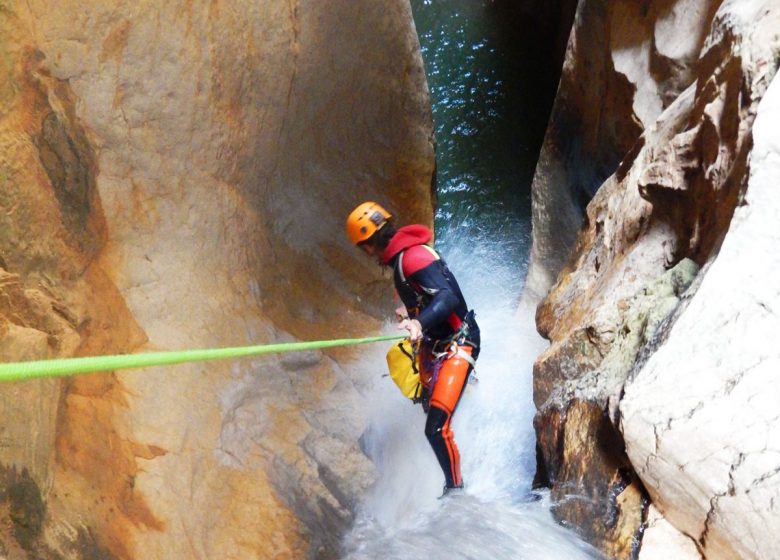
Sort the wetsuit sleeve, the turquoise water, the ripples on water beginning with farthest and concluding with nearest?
1. the turquoise water
2. the wetsuit sleeve
3. the ripples on water

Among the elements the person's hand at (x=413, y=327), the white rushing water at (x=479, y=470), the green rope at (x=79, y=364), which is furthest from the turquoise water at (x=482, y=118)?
the green rope at (x=79, y=364)

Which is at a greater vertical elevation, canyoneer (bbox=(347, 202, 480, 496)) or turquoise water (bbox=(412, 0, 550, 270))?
turquoise water (bbox=(412, 0, 550, 270))

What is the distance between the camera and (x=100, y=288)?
3.09 m

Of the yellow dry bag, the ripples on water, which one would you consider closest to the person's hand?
the yellow dry bag

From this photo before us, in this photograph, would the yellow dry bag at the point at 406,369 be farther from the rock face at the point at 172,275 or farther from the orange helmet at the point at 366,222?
the orange helmet at the point at 366,222

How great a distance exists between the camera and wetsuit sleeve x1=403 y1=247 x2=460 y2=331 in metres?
3.44

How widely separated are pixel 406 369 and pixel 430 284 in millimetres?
797

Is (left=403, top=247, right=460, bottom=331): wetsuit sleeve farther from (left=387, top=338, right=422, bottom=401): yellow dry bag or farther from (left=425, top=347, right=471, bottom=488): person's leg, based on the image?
(left=387, top=338, right=422, bottom=401): yellow dry bag

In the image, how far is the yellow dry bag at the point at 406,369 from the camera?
4.10m

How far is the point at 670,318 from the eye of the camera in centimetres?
247

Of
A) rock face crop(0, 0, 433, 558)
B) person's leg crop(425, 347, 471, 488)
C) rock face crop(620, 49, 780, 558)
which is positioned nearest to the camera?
rock face crop(620, 49, 780, 558)

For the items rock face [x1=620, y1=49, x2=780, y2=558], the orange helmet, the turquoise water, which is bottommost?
rock face [x1=620, y1=49, x2=780, y2=558]

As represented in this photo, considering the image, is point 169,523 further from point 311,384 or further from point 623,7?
point 623,7

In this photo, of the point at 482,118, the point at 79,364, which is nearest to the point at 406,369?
the point at 79,364
